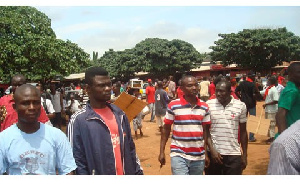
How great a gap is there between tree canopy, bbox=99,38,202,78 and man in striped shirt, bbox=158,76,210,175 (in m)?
29.2

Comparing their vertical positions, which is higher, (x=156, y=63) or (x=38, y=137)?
(x=156, y=63)

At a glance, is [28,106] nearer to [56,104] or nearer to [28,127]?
[28,127]

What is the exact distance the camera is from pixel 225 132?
3.87m

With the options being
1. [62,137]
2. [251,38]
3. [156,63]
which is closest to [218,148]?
[62,137]

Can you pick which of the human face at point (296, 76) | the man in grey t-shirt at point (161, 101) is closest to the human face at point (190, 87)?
the human face at point (296, 76)

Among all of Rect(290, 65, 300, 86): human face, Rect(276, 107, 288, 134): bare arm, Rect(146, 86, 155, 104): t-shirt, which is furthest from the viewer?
Rect(146, 86, 155, 104): t-shirt

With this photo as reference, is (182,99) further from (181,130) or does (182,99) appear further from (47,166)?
(47,166)

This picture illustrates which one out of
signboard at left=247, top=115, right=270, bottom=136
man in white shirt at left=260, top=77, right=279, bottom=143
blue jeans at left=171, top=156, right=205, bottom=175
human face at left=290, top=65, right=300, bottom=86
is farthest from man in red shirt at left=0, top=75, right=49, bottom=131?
man in white shirt at left=260, top=77, right=279, bottom=143

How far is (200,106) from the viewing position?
3.72 metres

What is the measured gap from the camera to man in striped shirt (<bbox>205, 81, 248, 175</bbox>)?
3877 mm

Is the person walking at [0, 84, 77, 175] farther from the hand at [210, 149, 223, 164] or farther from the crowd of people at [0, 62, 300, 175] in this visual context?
the hand at [210, 149, 223, 164]

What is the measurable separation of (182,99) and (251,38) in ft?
84.9

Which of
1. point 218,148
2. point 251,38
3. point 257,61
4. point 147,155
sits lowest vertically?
point 147,155

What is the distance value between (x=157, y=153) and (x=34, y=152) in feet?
19.3
